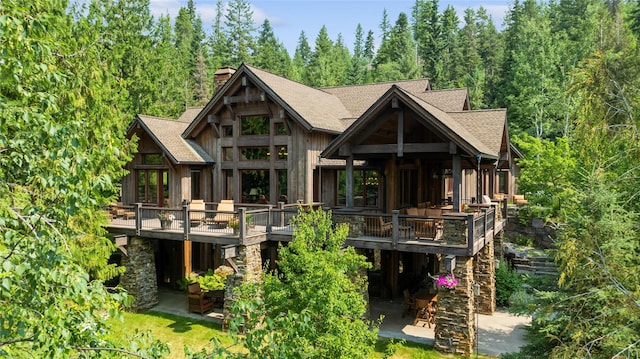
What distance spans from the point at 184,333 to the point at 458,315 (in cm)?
958

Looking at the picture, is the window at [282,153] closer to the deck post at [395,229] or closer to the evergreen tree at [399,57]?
the deck post at [395,229]

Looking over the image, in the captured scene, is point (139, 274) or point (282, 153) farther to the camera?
point (282, 153)

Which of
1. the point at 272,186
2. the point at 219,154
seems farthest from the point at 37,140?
the point at 219,154

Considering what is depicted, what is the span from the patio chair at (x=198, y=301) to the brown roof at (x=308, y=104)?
835 centimetres

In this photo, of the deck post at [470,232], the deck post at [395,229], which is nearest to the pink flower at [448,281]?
the deck post at [470,232]

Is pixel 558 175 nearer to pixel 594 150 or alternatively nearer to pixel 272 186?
pixel 272 186

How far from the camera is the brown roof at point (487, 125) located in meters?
16.9

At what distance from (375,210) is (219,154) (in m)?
8.68

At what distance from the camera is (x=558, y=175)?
25.1 meters

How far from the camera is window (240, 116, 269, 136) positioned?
69.8 ft

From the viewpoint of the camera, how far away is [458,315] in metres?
13.4

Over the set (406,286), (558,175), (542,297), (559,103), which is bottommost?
(406,286)

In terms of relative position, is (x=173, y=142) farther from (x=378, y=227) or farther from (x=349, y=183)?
(x=378, y=227)

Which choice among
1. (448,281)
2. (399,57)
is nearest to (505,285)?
(448,281)
